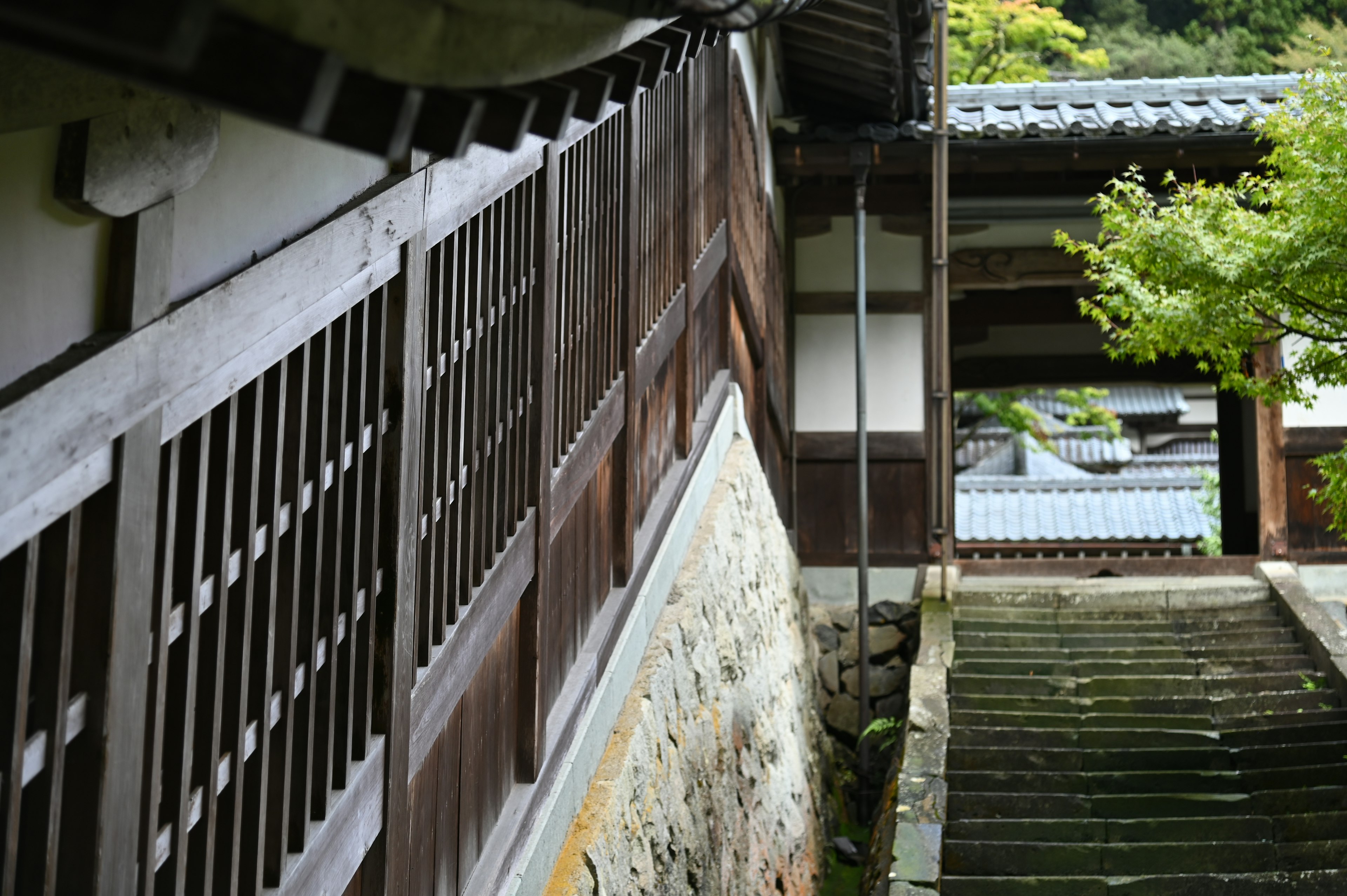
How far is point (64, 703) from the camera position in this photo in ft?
5.23

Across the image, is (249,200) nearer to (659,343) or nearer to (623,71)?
(623,71)

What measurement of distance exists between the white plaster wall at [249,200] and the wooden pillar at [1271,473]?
10.5 metres

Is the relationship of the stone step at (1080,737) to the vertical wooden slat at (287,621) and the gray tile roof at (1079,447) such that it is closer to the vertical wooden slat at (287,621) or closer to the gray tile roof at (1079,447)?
the vertical wooden slat at (287,621)

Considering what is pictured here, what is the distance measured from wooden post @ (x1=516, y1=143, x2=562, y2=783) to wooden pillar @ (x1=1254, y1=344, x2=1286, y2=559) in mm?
9253

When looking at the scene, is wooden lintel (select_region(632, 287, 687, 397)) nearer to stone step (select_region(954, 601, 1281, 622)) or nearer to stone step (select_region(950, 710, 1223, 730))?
stone step (select_region(950, 710, 1223, 730))

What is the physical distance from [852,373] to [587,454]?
307 inches

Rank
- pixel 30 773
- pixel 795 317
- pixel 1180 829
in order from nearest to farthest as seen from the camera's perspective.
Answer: pixel 30 773 → pixel 1180 829 → pixel 795 317

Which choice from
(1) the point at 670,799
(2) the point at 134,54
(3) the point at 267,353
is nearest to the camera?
(2) the point at 134,54

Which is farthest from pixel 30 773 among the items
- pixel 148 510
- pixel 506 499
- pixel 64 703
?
pixel 506 499

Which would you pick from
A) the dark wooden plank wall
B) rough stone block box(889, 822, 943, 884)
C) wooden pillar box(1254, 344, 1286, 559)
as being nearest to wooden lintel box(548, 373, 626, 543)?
rough stone block box(889, 822, 943, 884)

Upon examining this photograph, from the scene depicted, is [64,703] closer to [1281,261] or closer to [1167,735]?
[1281,261]

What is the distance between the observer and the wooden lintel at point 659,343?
5.16m

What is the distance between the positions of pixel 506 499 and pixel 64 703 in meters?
1.94

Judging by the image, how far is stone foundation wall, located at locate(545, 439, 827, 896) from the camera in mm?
4262
